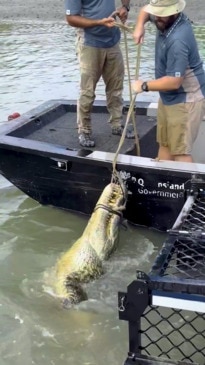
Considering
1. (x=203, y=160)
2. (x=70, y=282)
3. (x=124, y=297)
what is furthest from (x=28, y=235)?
(x=124, y=297)

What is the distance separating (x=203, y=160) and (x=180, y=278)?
291 centimetres

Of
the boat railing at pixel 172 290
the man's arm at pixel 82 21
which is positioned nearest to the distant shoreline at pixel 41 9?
the man's arm at pixel 82 21

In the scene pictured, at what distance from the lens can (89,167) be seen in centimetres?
577

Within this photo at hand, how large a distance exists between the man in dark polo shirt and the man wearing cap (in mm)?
478

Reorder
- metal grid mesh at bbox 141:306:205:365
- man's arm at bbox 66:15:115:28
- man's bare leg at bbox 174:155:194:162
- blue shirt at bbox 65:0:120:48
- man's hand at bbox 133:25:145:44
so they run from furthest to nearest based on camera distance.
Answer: blue shirt at bbox 65:0:120:48 < man's arm at bbox 66:15:115:28 < man's bare leg at bbox 174:155:194:162 < man's hand at bbox 133:25:145:44 < metal grid mesh at bbox 141:306:205:365

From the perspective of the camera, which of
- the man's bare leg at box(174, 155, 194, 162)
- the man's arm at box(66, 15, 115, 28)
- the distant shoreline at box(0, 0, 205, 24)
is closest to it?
the man's bare leg at box(174, 155, 194, 162)

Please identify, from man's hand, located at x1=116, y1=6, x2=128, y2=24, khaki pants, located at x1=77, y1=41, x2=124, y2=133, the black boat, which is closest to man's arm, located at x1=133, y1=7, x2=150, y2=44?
man's hand, located at x1=116, y1=6, x2=128, y2=24

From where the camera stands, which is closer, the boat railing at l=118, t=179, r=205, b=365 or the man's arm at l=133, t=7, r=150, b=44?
the boat railing at l=118, t=179, r=205, b=365

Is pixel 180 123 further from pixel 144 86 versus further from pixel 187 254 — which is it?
pixel 187 254

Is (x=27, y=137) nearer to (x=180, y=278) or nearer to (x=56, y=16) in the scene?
(x=180, y=278)

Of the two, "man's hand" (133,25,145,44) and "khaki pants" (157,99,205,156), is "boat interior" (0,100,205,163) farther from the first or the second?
"man's hand" (133,25,145,44)

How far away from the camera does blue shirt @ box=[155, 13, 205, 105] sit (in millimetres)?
5133

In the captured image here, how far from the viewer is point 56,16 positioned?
1947cm

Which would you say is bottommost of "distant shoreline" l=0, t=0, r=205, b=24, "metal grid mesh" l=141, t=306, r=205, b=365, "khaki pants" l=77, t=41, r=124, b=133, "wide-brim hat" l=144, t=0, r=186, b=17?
"distant shoreline" l=0, t=0, r=205, b=24
